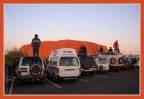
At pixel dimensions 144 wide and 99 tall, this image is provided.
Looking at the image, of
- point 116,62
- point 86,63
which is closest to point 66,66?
point 86,63

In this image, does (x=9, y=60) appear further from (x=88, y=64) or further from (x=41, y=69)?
(x=41, y=69)

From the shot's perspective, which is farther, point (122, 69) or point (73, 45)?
point (73, 45)

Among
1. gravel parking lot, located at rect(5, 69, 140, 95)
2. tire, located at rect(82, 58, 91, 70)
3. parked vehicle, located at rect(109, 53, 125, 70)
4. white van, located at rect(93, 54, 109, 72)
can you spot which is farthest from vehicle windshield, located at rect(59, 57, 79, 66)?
parked vehicle, located at rect(109, 53, 125, 70)

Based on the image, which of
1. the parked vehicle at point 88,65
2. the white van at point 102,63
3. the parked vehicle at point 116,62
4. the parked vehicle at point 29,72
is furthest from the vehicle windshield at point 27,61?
the parked vehicle at point 116,62

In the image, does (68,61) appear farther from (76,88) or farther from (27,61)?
(76,88)

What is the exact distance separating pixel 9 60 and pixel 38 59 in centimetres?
1708

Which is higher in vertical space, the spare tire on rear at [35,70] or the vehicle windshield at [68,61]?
the vehicle windshield at [68,61]

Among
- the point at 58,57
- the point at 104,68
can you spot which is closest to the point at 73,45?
the point at 104,68

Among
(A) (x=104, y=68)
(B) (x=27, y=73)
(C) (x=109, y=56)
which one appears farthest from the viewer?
(C) (x=109, y=56)

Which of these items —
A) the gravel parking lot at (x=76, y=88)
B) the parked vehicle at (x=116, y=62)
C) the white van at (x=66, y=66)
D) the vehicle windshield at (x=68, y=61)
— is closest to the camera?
the gravel parking lot at (x=76, y=88)

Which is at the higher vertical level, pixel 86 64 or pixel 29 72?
pixel 86 64

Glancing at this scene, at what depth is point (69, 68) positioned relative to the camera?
16.0m

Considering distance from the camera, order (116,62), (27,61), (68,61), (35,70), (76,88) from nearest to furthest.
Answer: (76,88) < (35,70) < (27,61) < (68,61) < (116,62)

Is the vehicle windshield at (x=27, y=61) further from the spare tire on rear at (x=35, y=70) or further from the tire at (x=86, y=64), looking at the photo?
the tire at (x=86, y=64)
